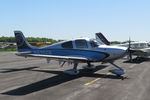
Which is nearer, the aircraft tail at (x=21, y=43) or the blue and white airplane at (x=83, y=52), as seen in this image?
the blue and white airplane at (x=83, y=52)

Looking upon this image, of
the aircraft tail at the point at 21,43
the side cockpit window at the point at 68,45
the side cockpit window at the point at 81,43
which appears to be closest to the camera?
the side cockpit window at the point at 81,43

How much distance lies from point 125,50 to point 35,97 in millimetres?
7046

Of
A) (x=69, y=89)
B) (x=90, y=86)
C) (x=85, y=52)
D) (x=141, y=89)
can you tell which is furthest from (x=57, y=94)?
(x=85, y=52)

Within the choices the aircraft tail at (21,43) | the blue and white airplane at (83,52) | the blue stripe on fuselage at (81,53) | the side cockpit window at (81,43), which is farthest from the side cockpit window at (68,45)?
the aircraft tail at (21,43)

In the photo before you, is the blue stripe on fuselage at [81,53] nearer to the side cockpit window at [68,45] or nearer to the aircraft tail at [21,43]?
the side cockpit window at [68,45]

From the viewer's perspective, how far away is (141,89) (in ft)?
25.1

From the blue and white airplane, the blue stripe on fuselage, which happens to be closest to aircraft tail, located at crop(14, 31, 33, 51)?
the blue and white airplane

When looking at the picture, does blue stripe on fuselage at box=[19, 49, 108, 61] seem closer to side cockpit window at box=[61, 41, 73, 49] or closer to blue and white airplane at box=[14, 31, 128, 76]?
blue and white airplane at box=[14, 31, 128, 76]

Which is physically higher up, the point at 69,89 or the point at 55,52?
the point at 55,52

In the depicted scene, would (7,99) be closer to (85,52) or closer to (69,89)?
(69,89)

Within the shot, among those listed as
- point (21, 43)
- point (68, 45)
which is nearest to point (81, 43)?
point (68, 45)

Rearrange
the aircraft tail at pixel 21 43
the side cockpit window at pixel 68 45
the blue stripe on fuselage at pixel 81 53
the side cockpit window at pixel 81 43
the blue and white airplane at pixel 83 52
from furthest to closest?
the aircraft tail at pixel 21 43 < the side cockpit window at pixel 68 45 < the side cockpit window at pixel 81 43 < the blue stripe on fuselage at pixel 81 53 < the blue and white airplane at pixel 83 52

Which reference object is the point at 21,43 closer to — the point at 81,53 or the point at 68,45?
the point at 68,45

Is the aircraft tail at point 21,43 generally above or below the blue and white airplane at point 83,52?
above
